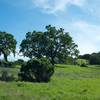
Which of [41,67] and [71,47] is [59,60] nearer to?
[71,47]

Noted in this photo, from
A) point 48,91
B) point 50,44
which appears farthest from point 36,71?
point 50,44

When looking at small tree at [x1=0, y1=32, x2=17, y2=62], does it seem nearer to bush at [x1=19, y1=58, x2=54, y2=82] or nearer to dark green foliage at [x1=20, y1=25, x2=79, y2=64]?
dark green foliage at [x1=20, y1=25, x2=79, y2=64]

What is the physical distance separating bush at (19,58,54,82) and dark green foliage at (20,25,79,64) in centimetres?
4730

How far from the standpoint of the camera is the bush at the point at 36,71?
51.9 metres

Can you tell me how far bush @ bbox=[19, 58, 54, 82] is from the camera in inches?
2045

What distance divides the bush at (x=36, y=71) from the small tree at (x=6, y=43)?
168ft

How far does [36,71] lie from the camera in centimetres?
5350

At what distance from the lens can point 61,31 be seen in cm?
10356

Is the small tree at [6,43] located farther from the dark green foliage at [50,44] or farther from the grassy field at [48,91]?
the grassy field at [48,91]

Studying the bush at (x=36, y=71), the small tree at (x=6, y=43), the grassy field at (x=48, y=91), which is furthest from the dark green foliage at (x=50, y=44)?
the grassy field at (x=48, y=91)

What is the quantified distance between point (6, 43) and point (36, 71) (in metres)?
54.2

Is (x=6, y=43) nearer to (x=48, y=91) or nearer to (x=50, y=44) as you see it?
(x=50, y=44)

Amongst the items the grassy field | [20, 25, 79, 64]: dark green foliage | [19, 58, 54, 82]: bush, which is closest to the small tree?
[20, 25, 79, 64]: dark green foliage

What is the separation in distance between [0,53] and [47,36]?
14.9 meters
